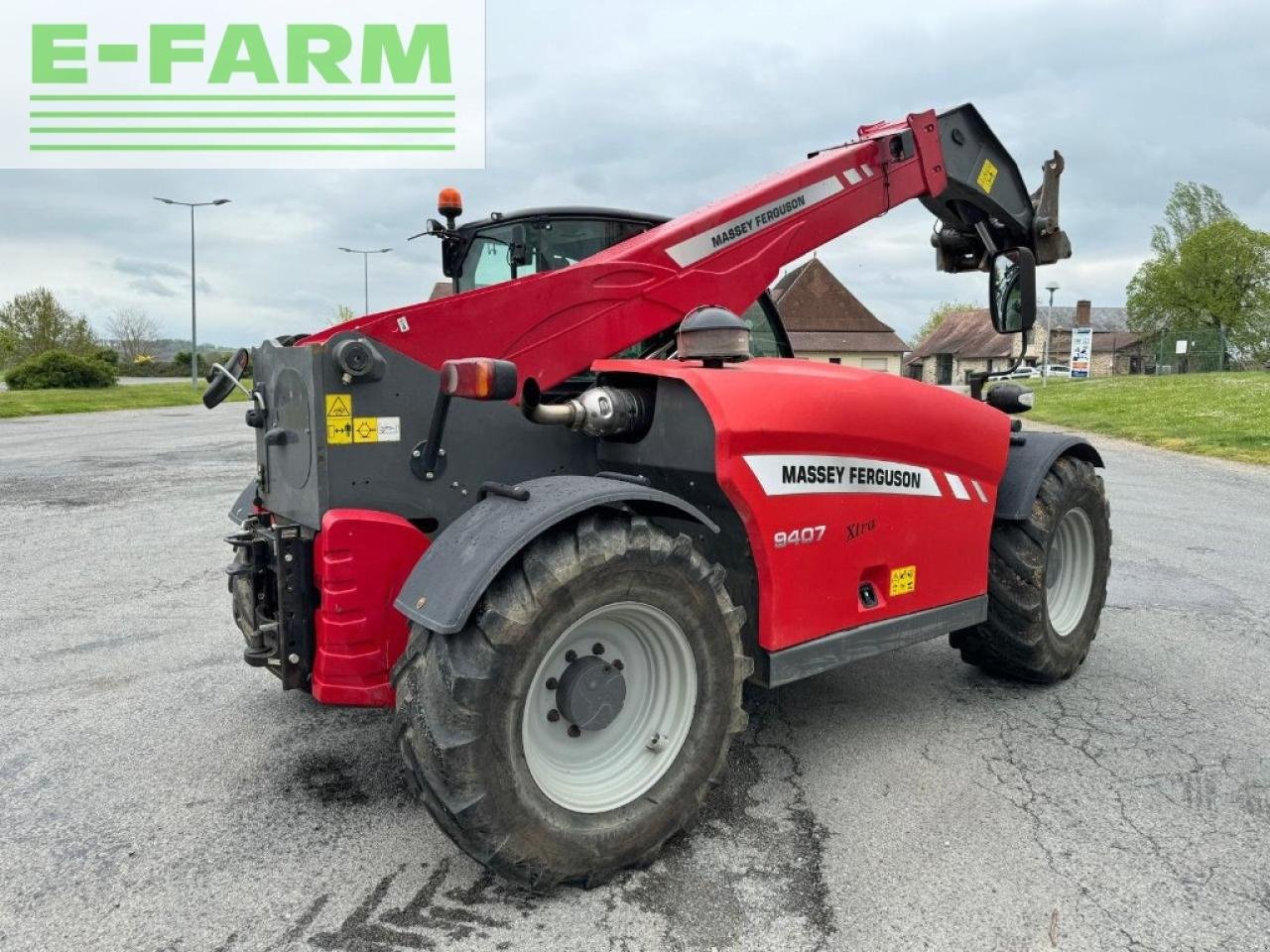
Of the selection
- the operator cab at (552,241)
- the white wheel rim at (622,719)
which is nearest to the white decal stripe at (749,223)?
the operator cab at (552,241)

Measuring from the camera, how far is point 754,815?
3.14 metres

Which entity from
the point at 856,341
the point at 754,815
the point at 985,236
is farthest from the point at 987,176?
the point at 856,341

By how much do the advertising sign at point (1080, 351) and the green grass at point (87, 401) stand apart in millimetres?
42692

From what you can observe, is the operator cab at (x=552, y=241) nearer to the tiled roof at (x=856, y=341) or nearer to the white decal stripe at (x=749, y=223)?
the white decal stripe at (x=749, y=223)

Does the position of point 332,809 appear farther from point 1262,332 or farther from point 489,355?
point 1262,332

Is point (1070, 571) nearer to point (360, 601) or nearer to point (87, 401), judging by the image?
point (360, 601)

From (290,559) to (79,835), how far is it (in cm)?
113

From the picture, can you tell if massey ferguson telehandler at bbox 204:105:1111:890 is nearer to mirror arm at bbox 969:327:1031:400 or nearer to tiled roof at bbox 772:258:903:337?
mirror arm at bbox 969:327:1031:400

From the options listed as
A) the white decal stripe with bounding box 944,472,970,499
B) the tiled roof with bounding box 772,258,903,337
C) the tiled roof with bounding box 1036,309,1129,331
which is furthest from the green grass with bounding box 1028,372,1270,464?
the tiled roof with bounding box 1036,309,1129,331

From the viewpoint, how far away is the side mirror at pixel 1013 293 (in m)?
4.62

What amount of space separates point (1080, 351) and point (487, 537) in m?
55.6

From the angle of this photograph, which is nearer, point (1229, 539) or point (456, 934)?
point (456, 934)

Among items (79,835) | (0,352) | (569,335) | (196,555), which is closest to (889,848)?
(569,335)

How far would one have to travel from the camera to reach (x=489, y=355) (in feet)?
10.6
